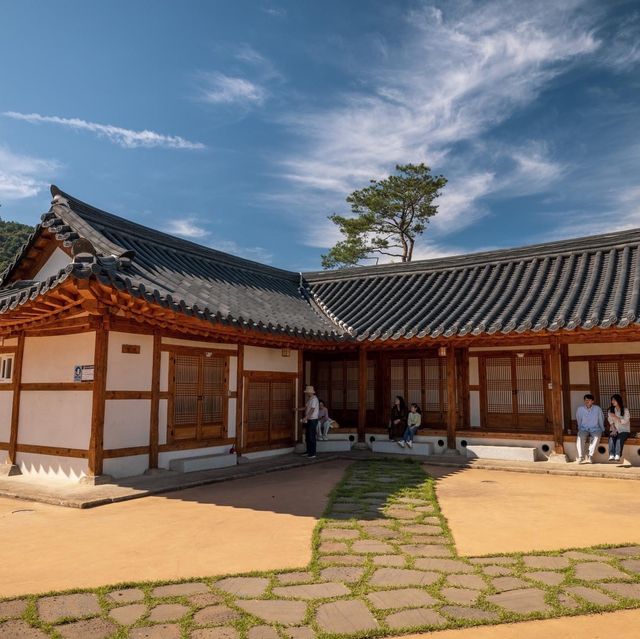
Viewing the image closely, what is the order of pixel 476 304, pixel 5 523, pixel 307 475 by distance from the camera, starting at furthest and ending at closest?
pixel 476 304 < pixel 307 475 < pixel 5 523

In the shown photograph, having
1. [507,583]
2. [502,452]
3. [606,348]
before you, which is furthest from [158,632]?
[606,348]

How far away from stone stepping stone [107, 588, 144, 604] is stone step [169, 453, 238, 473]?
17.5 feet

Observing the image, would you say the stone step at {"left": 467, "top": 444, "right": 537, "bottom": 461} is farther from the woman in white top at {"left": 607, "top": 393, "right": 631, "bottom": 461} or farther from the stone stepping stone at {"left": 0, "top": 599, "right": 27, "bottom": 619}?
the stone stepping stone at {"left": 0, "top": 599, "right": 27, "bottom": 619}

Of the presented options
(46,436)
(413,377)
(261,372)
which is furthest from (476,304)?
(46,436)

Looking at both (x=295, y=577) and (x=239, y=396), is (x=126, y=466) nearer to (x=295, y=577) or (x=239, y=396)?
(x=239, y=396)

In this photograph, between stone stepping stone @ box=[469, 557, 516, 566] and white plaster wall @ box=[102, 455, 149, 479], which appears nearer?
stone stepping stone @ box=[469, 557, 516, 566]

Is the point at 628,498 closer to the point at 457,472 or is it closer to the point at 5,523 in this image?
the point at 457,472

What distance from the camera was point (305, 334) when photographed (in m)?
11.7

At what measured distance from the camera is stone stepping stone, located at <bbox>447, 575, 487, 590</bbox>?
4.39 metres

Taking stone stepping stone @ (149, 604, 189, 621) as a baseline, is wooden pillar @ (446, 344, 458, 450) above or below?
above

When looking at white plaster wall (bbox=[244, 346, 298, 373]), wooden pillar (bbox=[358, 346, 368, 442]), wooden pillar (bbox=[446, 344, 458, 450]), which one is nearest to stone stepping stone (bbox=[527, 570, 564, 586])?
white plaster wall (bbox=[244, 346, 298, 373])

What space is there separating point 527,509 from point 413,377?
681cm

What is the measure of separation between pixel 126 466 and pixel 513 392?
865 cm

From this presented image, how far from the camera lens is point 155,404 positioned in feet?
30.9
